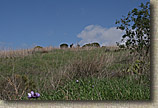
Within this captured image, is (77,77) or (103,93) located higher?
(77,77)

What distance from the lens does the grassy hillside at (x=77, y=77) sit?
229cm

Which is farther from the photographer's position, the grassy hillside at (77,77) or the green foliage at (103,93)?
the grassy hillside at (77,77)

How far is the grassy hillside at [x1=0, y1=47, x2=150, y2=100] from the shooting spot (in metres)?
2.29

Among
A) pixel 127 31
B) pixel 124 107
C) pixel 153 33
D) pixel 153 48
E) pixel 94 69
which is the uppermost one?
pixel 127 31

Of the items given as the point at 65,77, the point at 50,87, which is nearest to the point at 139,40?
the point at 65,77

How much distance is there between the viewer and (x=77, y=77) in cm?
325

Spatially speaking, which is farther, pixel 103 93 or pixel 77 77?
pixel 77 77

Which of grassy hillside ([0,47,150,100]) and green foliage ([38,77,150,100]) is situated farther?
grassy hillside ([0,47,150,100])

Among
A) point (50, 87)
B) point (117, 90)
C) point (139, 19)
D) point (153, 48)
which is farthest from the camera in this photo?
point (139, 19)

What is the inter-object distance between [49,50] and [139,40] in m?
2.32

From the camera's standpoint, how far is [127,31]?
3990mm

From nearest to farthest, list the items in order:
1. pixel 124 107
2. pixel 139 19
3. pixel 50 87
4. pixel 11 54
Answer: pixel 124 107, pixel 50 87, pixel 139 19, pixel 11 54

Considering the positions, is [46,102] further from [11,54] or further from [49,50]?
[49,50]

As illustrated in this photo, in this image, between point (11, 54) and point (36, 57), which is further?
point (36, 57)
